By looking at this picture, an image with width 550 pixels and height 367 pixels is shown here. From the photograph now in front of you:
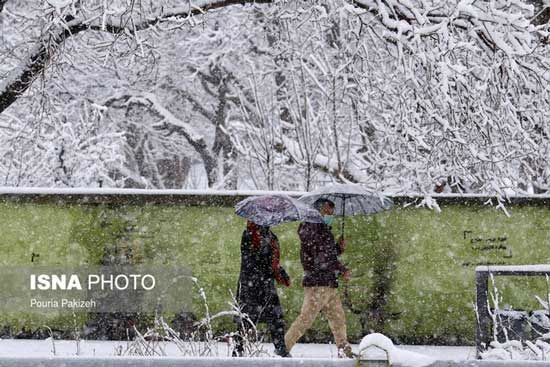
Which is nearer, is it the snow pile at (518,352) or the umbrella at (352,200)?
the snow pile at (518,352)

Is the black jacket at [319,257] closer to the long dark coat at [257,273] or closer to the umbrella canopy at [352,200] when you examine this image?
the long dark coat at [257,273]

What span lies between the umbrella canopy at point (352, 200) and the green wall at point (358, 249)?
0.88m

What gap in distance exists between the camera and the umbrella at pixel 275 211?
807 centimetres

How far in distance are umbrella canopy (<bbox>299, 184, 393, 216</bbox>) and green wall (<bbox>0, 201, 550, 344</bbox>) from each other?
0.88 meters

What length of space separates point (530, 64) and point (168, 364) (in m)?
7.89

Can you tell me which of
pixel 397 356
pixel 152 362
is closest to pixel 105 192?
pixel 152 362

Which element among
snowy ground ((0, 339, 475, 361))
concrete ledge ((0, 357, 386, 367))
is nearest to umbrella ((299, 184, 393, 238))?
snowy ground ((0, 339, 475, 361))

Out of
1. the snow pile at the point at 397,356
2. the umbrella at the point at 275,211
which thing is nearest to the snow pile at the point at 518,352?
the umbrella at the point at 275,211

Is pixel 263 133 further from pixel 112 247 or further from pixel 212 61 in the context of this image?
pixel 112 247

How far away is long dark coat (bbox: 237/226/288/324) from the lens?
809 centimetres

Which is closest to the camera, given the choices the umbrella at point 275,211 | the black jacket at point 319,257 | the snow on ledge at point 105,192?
the umbrella at point 275,211

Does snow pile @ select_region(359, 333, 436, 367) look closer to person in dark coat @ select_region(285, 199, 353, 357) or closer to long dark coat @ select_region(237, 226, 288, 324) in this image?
long dark coat @ select_region(237, 226, 288, 324)

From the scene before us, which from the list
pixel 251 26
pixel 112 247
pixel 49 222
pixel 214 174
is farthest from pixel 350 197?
pixel 214 174

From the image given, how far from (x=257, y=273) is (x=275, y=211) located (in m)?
0.61
